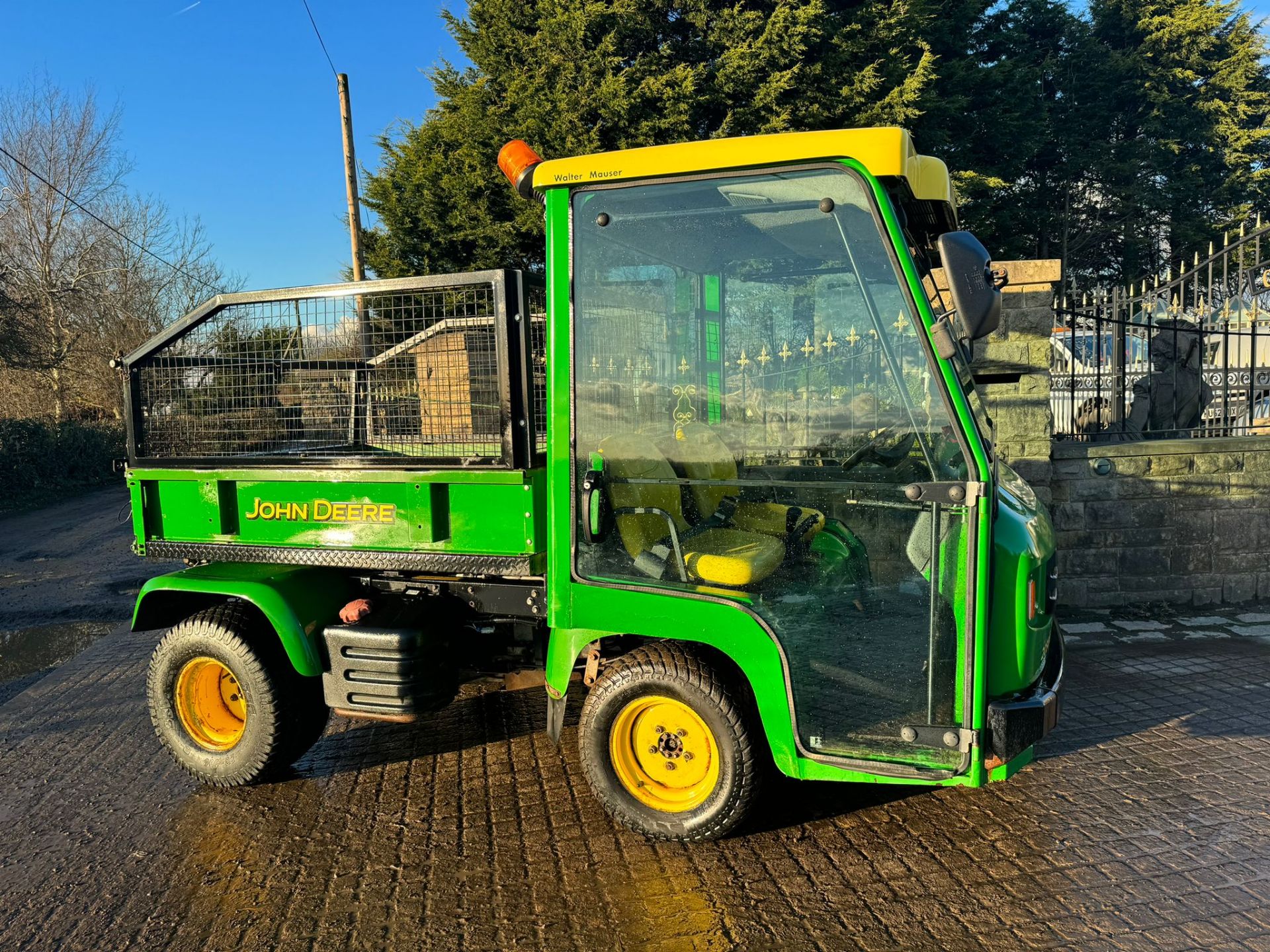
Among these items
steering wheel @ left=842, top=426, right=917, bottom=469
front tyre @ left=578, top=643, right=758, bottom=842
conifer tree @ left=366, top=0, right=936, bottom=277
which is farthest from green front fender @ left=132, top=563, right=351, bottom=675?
conifer tree @ left=366, top=0, right=936, bottom=277

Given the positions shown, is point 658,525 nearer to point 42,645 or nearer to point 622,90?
point 42,645

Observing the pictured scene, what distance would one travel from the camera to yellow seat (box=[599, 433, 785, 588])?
312 centimetres

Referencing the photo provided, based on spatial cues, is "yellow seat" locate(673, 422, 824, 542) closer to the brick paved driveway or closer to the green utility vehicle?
the green utility vehicle

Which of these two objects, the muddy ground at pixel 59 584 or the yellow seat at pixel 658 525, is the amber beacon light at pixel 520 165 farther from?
the muddy ground at pixel 59 584

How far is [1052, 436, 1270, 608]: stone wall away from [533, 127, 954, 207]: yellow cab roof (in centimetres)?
419

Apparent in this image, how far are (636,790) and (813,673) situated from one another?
0.89 meters

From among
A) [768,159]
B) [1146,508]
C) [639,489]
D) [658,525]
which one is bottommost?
[1146,508]

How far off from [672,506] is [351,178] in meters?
13.9

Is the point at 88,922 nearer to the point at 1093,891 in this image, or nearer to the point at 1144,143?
the point at 1093,891

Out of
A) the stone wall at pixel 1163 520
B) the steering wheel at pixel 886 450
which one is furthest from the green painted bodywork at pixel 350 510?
the stone wall at pixel 1163 520

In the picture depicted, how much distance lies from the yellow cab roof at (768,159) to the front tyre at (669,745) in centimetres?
179

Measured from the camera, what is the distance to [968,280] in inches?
102

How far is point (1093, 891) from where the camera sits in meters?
2.96

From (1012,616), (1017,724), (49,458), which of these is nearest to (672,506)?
(1012,616)
